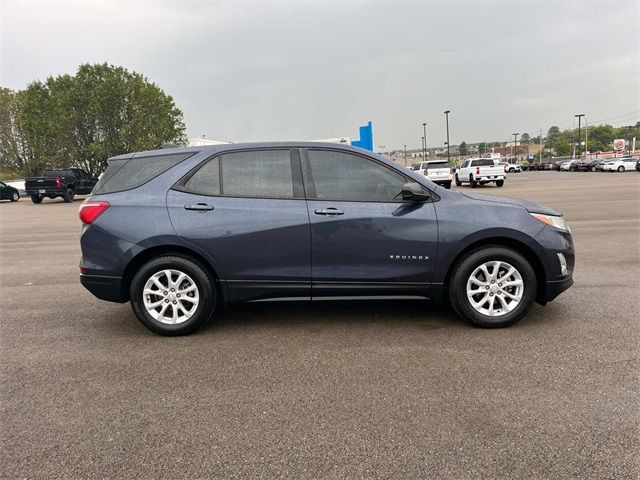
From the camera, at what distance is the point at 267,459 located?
8.55 ft

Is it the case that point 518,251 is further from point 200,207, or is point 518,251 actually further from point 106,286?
point 106,286

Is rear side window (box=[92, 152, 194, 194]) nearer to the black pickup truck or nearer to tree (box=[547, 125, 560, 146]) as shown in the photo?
the black pickup truck

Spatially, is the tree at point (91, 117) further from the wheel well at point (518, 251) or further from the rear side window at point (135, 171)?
the wheel well at point (518, 251)

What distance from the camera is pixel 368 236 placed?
4309 millimetres

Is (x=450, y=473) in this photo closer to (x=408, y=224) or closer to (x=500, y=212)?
(x=408, y=224)

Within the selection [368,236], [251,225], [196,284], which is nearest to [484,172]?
[368,236]

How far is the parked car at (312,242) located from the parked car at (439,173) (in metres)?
24.9

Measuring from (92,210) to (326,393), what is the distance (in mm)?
2803

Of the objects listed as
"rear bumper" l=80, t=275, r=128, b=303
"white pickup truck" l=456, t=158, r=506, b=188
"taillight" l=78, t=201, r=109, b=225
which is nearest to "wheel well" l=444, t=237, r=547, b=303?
"rear bumper" l=80, t=275, r=128, b=303

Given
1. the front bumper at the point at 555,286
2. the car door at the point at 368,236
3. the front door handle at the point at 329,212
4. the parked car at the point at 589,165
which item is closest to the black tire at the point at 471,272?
the front bumper at the point at 555,286

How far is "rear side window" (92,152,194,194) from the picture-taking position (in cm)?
455

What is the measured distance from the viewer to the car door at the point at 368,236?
431cm

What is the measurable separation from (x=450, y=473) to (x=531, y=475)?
404mm

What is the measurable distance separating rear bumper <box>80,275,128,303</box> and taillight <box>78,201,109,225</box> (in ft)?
1.73
